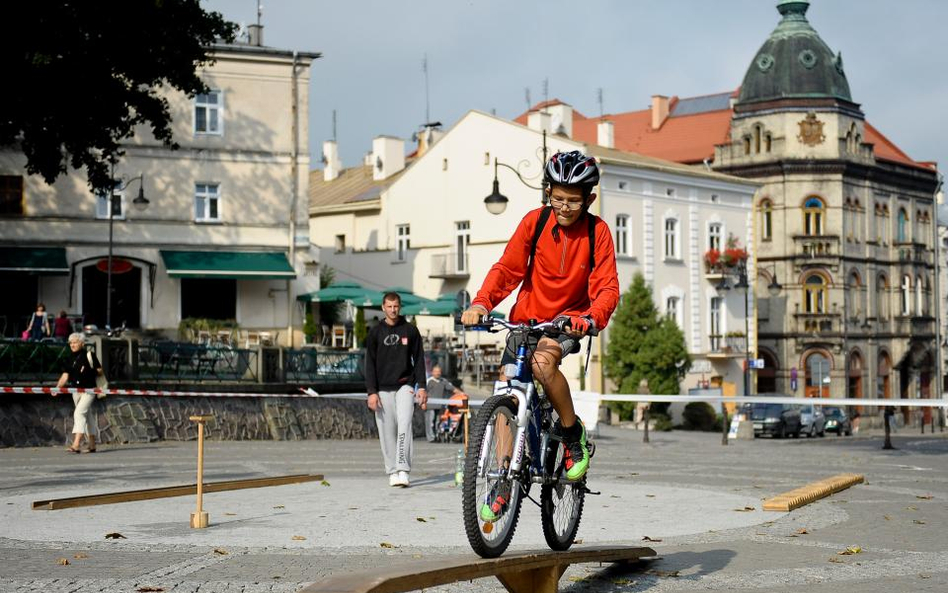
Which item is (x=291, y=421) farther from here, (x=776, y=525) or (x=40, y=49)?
(x=776, y=525)

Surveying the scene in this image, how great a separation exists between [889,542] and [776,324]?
66890 mm

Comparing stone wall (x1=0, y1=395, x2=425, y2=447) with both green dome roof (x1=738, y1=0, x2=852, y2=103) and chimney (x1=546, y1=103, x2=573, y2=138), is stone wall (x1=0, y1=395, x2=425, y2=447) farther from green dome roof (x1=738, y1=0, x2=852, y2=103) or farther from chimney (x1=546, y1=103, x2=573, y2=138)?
green dome roof (x1=738, y1=0, x2=852, y2=103)

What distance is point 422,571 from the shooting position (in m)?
6.84

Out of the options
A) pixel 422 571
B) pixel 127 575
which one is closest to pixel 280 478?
pixel 127 575

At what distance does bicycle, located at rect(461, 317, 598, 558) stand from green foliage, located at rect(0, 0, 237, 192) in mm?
16063

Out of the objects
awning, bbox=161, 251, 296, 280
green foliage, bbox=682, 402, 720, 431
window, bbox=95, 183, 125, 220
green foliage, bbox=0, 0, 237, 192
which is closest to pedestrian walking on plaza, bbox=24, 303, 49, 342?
green foliage, bbox=0, 0, 237, 192

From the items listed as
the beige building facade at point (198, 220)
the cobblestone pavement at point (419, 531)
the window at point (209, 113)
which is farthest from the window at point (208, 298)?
the cobblestone pavement at point (419, 531)

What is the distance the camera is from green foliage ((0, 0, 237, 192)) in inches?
881

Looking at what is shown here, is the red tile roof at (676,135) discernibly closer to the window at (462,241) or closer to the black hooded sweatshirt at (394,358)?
the window at (462,241)

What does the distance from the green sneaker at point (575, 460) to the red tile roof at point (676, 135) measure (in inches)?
2807

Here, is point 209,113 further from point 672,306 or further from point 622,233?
point 672,306

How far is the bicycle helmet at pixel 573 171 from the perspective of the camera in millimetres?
8305

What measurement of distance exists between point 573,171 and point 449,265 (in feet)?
172

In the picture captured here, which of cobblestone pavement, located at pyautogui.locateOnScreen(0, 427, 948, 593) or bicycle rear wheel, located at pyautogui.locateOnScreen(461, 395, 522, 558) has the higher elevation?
bicycle rear wheel, located at pyautogui.locateOnScreen(461, 395, 522, 558)
